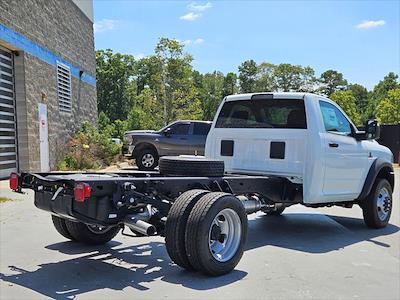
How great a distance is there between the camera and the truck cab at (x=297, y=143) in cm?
707

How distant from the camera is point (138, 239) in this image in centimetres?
696

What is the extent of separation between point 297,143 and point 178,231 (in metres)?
2.93

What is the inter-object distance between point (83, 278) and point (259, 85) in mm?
61992

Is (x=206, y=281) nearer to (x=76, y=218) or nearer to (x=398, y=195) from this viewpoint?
(x=76, y=218)

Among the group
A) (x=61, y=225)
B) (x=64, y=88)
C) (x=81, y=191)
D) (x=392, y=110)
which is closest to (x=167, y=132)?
(x=64, y=88)

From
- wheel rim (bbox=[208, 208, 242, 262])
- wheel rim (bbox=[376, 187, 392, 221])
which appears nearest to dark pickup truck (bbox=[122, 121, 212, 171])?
wheel rim (bbox=[376, 187, 392, 221])

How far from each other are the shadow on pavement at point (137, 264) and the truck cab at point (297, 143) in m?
0.66

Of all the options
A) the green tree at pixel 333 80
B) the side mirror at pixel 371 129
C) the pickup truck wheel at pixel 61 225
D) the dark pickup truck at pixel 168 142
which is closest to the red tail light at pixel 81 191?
the pickup truck wheel at pixel 61 225

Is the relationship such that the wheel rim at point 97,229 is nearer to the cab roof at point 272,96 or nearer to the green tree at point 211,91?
the cab roof at point 272,96

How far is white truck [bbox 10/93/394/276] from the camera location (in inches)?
197

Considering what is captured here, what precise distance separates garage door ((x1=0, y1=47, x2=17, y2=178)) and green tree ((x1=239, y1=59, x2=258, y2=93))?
5277 cm

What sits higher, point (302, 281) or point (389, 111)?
point (389, 111)

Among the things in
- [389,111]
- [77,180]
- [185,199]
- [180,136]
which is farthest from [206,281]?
[389,111]

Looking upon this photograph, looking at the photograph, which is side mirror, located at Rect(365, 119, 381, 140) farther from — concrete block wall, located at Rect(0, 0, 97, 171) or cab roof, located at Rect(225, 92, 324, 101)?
concrete block wall, located at Rect(0, 0, 97, 171)
